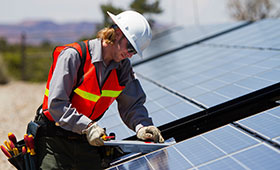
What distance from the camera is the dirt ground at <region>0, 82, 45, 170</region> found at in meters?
9.94

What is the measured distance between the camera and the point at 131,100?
356 cm

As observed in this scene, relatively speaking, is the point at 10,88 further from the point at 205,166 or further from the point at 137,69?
the point at 205,166

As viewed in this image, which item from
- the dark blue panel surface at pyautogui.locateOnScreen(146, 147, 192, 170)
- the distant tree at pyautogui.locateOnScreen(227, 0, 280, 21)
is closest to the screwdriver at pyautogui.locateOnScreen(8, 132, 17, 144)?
the dark blue panel surface at pyautogui.locateOnScreen(146, 147, 192, 170)

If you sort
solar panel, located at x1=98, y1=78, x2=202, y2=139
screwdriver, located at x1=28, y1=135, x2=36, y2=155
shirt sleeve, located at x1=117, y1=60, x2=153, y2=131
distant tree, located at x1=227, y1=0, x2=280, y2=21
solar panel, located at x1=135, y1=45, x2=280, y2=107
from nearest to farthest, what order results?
1. screwdriver, located at x1=28, y1=135, x2=36, y2=155
2. shirt sleeve, located at x1=117, y1=60, x2=153, y2=131
3. solar panel, located at x1=98, y1=78, x2=202, y2=139
4. solar panel, located at x1=135, y1=45, x2=280, y2=107
5. distant tree, located at x1=227, y1=0, x2=280, y2=21

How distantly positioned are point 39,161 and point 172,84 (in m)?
2.84

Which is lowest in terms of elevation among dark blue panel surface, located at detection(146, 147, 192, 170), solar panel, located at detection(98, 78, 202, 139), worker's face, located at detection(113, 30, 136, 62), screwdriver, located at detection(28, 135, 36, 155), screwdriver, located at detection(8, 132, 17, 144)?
solar panel, located at detection(98, 78, 202, 139)

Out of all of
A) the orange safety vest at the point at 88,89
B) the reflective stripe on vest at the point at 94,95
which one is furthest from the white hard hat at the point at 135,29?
the reflective stripe on vest at the point at 94,95

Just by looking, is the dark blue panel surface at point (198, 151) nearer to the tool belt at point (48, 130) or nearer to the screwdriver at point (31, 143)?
the tool belt at point (48, 130)

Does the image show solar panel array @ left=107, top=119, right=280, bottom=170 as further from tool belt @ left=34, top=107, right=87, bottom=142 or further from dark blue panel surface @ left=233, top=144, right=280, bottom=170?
tool belt @ left=34, top=107, right=87, bottom=142

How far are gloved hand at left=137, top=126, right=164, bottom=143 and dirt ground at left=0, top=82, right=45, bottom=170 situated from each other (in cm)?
499

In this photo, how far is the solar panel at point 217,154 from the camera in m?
2.42

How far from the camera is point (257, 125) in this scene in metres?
3.04

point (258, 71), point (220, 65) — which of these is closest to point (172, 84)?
point (220, 65)

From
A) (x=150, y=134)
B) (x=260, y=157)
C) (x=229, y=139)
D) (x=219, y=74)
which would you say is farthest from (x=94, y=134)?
(x=219, y=74)
